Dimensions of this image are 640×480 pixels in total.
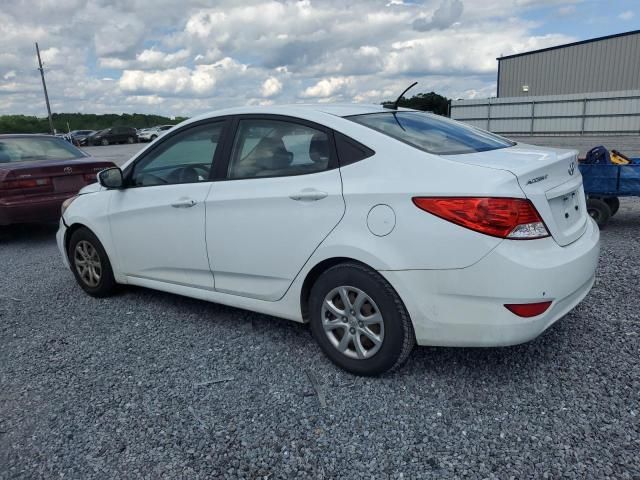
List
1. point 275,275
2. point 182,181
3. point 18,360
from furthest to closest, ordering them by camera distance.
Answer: point 182,181 → point 18,360 → point 275,275

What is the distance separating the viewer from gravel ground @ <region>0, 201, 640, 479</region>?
244cm

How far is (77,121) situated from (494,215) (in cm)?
7307

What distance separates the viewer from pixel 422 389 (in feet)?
9.85

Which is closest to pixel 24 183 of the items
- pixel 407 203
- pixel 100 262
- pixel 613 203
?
pixel 100 262

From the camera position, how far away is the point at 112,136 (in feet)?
138

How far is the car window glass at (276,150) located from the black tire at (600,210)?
4.73m

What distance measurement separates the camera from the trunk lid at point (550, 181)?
2736 mm

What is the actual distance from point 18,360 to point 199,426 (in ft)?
5.49

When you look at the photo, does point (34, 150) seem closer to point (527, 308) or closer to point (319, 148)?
point (319, 148)

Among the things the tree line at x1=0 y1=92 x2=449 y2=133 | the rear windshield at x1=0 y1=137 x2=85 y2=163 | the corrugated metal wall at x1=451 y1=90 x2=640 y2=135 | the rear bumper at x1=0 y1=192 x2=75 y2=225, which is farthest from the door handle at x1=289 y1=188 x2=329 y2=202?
the tree line at x1=0 y1=92 x2=449 y2=133

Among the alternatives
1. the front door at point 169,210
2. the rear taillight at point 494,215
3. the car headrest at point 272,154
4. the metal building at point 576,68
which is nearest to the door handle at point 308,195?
the car headrest at point 272,154

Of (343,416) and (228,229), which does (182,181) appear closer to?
(228,229)

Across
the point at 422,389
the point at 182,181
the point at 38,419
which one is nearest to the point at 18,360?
the point at 38,419

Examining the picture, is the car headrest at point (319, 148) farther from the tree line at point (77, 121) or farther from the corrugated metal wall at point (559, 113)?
the tree line at point (77, 121)
